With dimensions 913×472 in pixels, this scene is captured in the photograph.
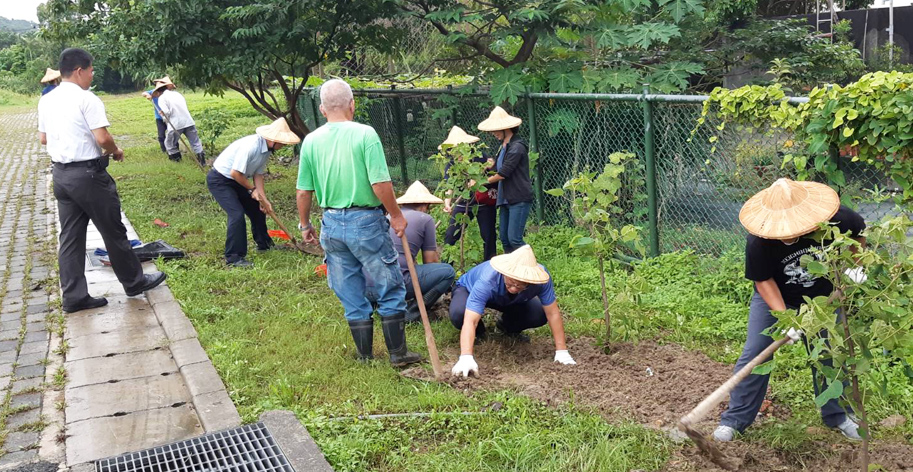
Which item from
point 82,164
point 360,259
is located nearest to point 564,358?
point 360,259

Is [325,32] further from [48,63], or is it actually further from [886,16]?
[48,63]

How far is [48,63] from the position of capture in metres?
50.8

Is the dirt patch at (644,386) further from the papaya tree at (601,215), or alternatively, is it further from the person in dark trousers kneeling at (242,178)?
the person in dark trousers kneeling at (242,178)

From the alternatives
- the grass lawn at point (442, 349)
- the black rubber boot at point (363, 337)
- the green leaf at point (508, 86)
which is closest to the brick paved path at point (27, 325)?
the grass lawn at point (442, 349)

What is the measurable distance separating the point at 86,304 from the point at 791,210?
5159 mm

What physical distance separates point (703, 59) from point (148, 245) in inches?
249

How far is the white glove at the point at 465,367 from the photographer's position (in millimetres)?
4637

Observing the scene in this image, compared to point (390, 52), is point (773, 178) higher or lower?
lower

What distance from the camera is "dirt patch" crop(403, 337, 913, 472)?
3.65 meters

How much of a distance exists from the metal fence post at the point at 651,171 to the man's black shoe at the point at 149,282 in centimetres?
415

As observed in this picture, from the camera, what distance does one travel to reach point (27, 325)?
19.3 feet

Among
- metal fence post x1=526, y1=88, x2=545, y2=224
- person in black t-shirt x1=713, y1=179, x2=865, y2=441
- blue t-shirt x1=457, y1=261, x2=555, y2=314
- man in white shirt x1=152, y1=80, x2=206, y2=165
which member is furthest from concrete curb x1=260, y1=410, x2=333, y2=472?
man in white shirt x1=152, y1=80, x2=206, y2=165

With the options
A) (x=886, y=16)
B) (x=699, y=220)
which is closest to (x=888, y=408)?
(x=699, y=220)

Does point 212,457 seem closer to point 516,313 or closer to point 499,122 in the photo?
point 516,313
